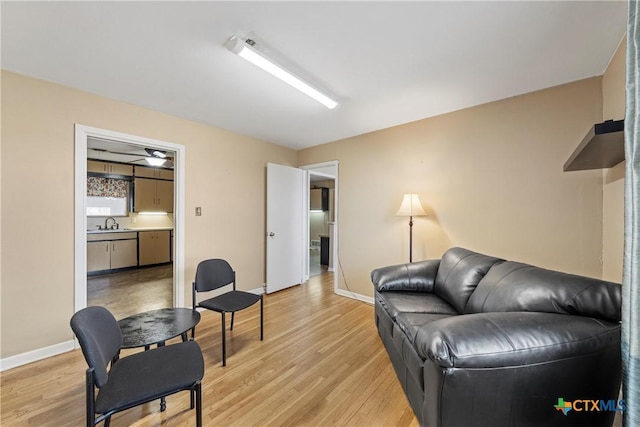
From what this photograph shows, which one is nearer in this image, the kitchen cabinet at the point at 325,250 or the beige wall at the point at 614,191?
the beige wall at the point at 614,191

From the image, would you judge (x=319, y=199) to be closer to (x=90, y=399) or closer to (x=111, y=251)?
(x=111, y=251)

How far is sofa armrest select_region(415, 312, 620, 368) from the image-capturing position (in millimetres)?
992

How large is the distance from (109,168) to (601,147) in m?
7.15

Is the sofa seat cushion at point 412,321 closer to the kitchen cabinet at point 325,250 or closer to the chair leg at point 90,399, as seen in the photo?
the chair leg at point 90,399

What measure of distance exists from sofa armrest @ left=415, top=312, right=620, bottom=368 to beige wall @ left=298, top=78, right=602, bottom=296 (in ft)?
4.85

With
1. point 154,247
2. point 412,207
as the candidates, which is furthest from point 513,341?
point 154,247

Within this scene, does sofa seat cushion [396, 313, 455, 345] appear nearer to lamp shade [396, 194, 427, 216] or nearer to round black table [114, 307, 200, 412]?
lamp shade [396, 194, 427, 216]

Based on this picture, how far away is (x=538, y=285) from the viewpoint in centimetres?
137

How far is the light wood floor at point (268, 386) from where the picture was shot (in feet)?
5.04

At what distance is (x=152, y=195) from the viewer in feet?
19.2

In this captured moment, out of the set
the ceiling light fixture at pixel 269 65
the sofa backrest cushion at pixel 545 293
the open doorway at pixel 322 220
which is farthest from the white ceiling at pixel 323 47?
the open doorway at pixel 322 220

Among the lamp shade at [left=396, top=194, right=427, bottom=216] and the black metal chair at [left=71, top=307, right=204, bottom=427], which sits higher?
the lamp shade at [left=396, top=194, right=427, bottom=216]

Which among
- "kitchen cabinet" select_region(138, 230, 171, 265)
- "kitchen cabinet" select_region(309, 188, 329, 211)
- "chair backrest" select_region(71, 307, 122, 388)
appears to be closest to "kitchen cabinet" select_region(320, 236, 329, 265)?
"kitchen cabinet" select_region(309, 188, 329, 211)

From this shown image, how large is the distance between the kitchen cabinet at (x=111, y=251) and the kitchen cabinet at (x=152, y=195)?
0.74 meters
